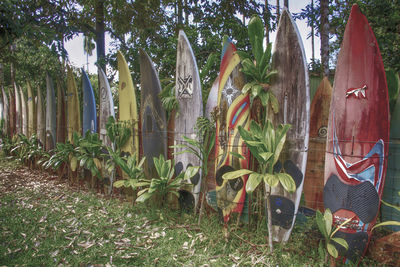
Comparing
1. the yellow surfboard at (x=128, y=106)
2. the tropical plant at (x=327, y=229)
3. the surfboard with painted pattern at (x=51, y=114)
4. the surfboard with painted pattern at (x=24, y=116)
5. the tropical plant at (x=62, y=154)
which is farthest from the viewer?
the surfboard with painted pattern at (x=24, y=116)

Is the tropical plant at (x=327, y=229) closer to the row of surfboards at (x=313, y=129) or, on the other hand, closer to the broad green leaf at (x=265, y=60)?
the row of surfboards at (x=313, y=129)

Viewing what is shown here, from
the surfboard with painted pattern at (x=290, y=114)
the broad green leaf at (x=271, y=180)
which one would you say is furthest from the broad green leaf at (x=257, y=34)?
the broad green leaf at (x=271, y=180)

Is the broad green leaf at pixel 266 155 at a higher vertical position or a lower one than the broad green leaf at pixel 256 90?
lower

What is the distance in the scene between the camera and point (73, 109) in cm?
471

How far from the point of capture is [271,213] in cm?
233

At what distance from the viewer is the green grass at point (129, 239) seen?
2146 millimetres

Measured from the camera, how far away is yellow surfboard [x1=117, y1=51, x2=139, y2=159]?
3.68 m

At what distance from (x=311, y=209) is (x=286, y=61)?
4.39 ft

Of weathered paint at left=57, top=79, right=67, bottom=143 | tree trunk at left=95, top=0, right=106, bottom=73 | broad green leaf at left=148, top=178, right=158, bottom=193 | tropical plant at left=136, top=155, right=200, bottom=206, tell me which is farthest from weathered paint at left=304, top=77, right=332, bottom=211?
tree trunk at left=95, top=0, right=106, bottom=73

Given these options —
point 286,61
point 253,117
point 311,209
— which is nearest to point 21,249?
point 253,117

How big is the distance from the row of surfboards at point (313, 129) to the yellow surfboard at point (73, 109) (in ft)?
6.85

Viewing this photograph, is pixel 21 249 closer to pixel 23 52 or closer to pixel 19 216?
pixel 19 216

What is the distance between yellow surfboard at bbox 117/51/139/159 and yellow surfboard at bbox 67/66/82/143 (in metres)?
1.21

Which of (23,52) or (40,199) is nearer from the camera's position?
(40,199)
